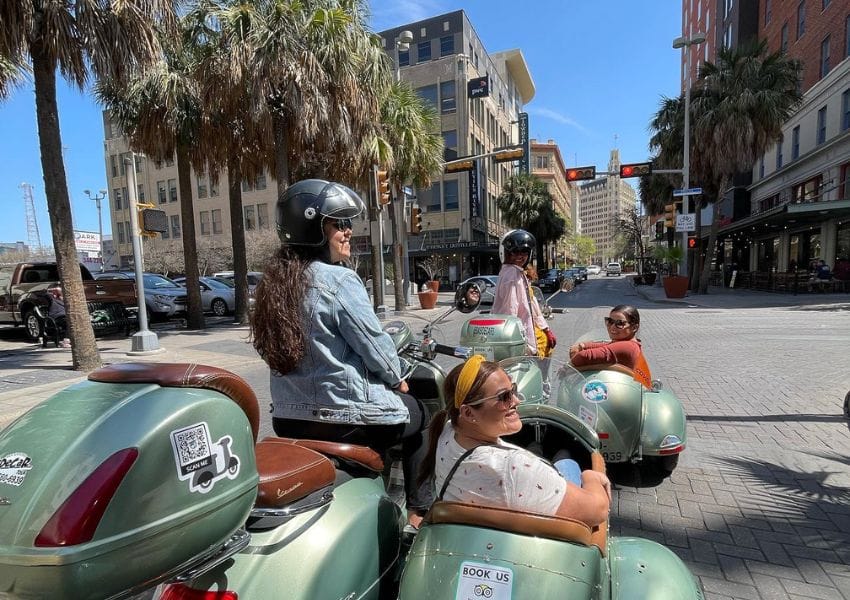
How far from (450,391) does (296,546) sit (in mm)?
752

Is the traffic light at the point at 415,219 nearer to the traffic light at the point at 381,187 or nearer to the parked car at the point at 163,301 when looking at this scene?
the traffic light at the point at 381,187

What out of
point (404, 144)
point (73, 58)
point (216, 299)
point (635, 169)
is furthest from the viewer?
point (635, 169)

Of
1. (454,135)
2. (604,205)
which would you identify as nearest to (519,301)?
(454,135)

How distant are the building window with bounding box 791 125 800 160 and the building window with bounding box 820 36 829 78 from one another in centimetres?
310

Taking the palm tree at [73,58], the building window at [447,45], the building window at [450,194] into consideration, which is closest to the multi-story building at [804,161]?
the building window at [450,194]

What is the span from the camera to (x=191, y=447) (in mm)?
1212

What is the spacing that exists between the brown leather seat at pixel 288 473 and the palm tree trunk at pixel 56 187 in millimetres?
7815

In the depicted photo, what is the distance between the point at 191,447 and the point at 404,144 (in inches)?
618

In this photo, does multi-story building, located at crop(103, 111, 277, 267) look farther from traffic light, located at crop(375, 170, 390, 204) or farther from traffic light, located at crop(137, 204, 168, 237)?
traffic light, located at crop(137, 204, 168, 237)

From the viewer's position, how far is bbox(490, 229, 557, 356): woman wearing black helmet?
4.03m

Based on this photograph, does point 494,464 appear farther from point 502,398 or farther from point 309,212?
point 309,212

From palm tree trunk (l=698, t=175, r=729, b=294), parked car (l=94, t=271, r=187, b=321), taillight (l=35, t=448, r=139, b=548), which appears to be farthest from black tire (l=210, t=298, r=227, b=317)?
palm tree trunk (l=698, t=175, r=729, b=294)

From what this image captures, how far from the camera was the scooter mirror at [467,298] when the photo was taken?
3676 mm

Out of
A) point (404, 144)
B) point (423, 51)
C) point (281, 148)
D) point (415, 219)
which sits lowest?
point (415, 219)
